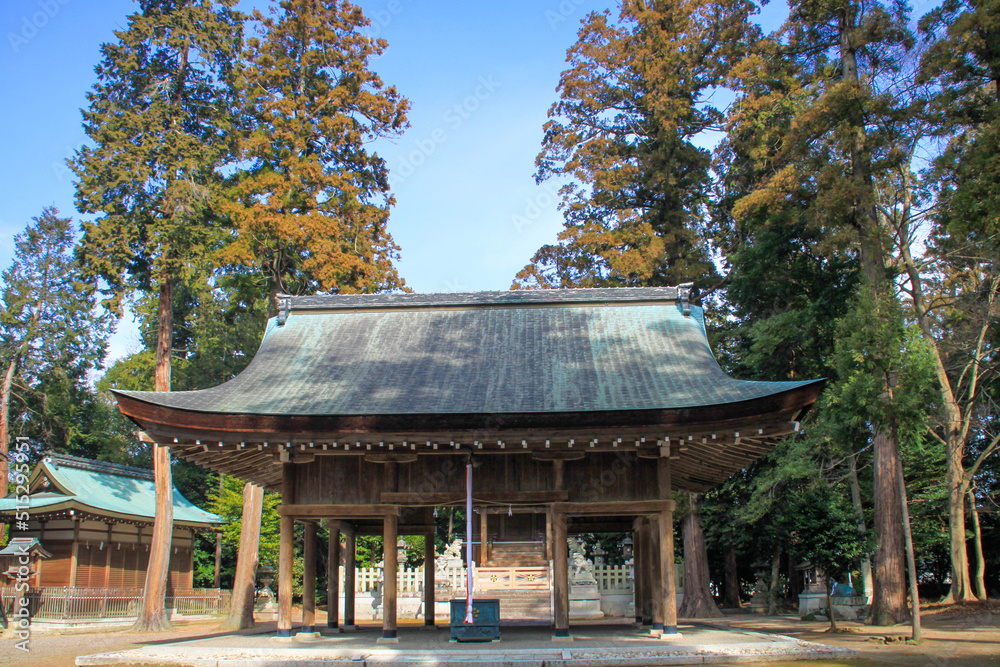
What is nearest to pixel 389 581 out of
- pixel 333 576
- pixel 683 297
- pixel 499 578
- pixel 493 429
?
pixel 333 576

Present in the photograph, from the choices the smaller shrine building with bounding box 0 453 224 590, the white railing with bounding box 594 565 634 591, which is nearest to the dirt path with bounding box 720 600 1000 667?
the white railing with bounding box 594 565 634 591

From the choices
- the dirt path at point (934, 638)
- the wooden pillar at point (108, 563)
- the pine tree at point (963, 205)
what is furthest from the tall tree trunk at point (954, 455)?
the wooden pillar at point (108, 563)

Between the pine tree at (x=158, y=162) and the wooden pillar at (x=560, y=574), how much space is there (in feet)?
41.9

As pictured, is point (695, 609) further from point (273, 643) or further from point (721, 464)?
point (273, 643)

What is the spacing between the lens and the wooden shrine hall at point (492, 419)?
11188mm

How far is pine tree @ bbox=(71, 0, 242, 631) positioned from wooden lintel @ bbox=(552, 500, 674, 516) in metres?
12.9

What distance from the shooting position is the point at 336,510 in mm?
12547

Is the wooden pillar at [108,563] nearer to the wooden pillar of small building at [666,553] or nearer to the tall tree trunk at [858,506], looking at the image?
the wooden pillar of small building at [666,553]

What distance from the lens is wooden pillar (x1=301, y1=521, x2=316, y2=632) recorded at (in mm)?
13539

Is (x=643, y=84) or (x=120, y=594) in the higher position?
(x=643, y=84)

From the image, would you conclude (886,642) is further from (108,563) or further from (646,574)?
(108,563)

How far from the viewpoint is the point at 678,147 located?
85.5 ft

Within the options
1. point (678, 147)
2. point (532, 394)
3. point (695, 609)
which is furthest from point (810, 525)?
point (678, 147)

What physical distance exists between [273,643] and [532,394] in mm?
5983
